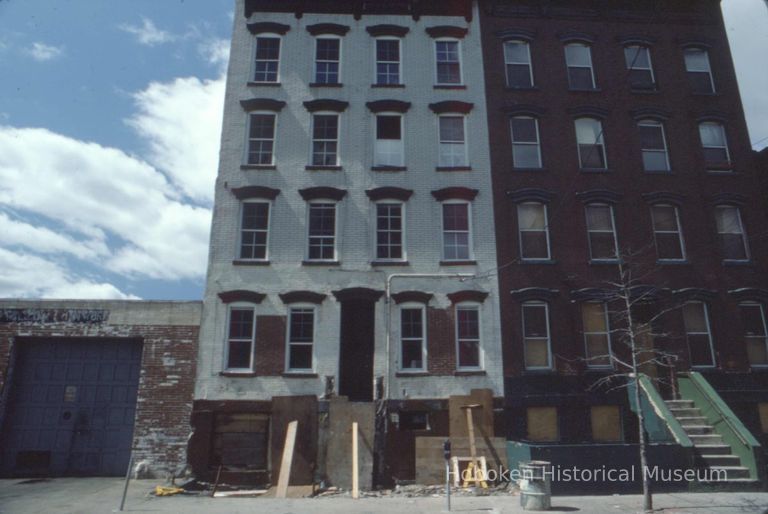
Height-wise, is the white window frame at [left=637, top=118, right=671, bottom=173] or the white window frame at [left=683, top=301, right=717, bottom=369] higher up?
the white window frame at [left=637, top=118, right=671, bottom=173]

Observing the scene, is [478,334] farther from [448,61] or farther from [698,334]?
[448,61]

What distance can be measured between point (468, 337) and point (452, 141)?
24.8 ft

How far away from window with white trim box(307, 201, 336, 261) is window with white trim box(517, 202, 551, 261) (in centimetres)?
680

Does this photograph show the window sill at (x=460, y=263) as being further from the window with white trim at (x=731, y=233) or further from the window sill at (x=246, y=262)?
the window with white trim at (x=731, y=233)

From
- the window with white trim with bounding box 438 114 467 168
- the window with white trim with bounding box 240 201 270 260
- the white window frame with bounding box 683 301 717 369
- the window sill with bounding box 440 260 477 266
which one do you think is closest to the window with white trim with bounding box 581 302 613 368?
the white window frame with bounding box 683 301 717 369

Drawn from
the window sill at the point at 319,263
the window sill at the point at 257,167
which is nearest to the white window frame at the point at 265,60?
the window sill at the point at 257,167

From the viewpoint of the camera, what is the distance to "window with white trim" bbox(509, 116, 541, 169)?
63.7 ft

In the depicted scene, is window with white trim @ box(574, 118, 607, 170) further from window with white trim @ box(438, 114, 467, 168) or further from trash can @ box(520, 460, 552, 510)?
trash can @ box(520, 460, 552, 510)

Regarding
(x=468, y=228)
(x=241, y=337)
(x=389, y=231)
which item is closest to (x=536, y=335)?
(x=468, y=228)

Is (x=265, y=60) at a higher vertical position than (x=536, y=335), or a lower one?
higher

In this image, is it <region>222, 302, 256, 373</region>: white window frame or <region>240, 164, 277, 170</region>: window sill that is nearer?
<region>222, 302, 256, 373</region>: white window frame

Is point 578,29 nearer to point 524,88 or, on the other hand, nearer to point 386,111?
point 524,88

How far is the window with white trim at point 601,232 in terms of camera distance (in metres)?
18.5

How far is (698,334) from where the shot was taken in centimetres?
1778
